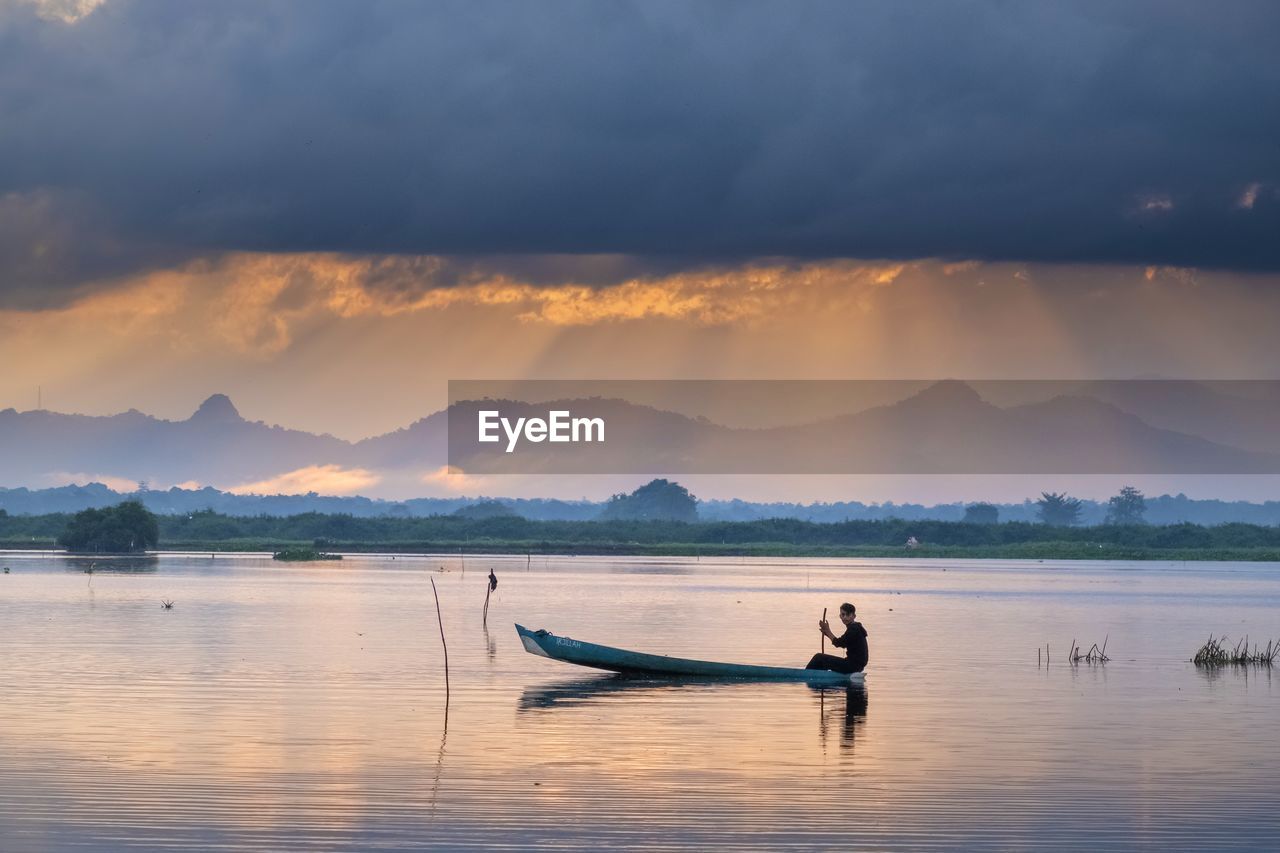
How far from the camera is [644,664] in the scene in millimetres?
38219

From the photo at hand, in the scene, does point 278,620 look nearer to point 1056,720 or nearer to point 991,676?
point 991,676

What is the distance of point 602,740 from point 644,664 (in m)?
11.1

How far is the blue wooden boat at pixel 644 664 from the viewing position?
1465 inches

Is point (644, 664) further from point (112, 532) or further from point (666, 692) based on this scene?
point (112, 532)

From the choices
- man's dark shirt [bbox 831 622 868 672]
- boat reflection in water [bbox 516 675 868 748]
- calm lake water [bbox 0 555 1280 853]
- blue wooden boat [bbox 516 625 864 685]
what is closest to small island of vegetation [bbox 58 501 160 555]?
calm lake water [bbox 0 555 1280 853]

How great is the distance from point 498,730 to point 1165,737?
451 inches

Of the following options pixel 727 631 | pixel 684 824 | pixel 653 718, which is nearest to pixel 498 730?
pixel 653 718

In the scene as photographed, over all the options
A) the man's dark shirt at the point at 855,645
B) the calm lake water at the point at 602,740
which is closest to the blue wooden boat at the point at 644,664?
the man's dark shirt at the point at 855,645

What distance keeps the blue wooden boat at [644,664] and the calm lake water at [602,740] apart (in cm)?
48

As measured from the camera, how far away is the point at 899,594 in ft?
279

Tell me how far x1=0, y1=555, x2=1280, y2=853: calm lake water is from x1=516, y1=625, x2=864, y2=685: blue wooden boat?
484mm

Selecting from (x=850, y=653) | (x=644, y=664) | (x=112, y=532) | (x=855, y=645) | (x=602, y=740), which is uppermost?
(x=112, y=532)

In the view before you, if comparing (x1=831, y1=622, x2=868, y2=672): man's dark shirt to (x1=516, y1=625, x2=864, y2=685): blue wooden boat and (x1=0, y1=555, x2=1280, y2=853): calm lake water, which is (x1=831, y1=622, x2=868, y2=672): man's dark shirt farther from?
(x1=0, y1=555, x2=1280, y2=853): calm lake water

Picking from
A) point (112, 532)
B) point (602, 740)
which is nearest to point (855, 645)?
point (602, 740)
